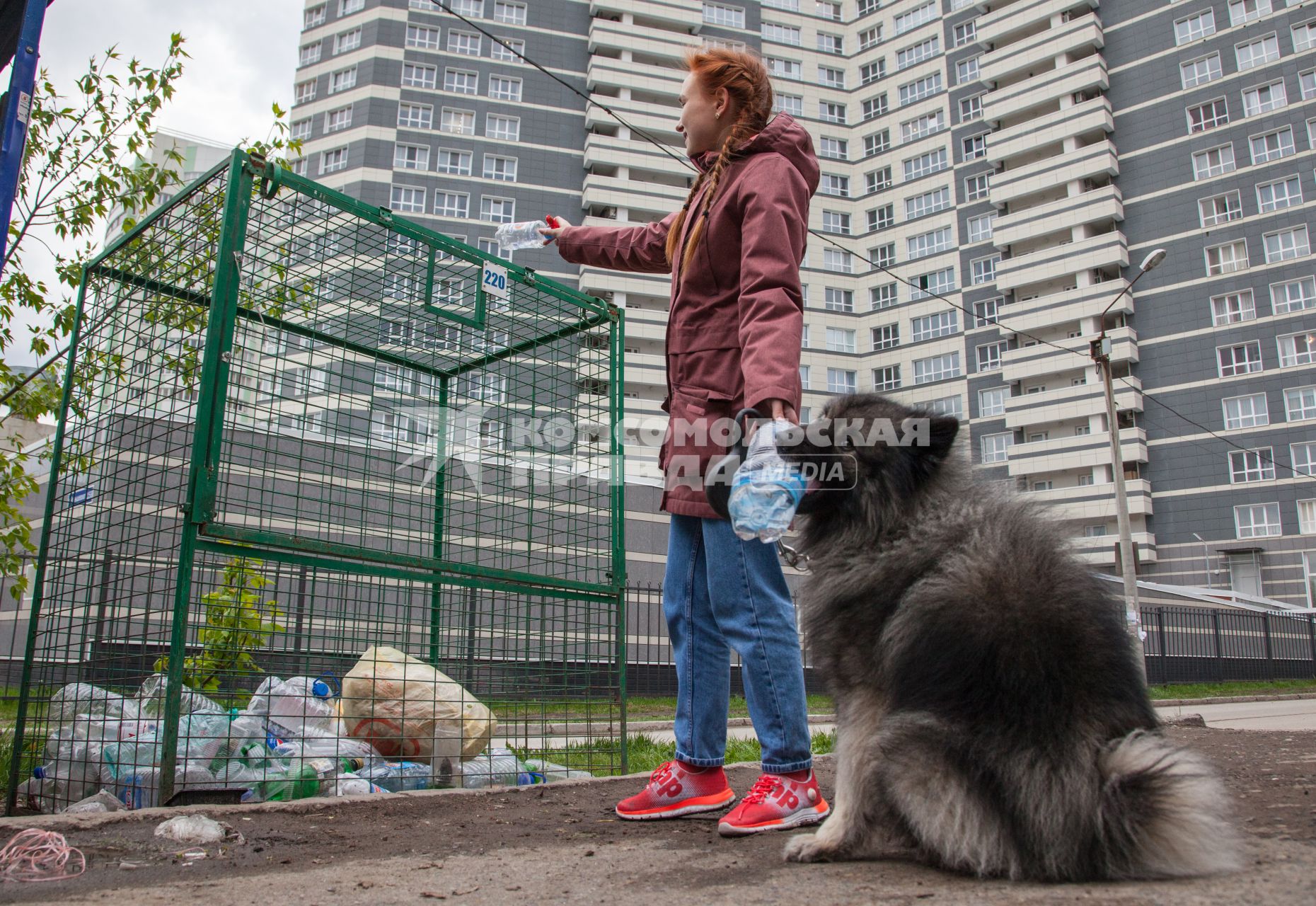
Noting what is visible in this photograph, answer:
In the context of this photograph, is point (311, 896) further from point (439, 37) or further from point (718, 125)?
point (439, 37)

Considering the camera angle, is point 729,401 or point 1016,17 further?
Result: point 1016,17

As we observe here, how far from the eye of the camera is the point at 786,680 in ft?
8.66

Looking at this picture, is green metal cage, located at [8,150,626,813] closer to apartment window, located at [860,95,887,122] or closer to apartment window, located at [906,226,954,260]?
apartment window, located at [906,226,954,260]

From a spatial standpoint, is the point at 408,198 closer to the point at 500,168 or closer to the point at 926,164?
the point at 500,168

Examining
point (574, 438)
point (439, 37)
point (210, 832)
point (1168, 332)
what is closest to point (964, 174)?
point (1168, 332)

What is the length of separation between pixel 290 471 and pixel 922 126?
170 feet

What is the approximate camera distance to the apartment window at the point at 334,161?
140 feet

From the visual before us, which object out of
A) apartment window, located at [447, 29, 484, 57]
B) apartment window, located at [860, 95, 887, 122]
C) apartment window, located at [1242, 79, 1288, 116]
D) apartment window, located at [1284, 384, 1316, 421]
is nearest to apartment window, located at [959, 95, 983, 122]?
apartment window, located at [860, 95, 887, 122]

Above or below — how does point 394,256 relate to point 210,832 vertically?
above

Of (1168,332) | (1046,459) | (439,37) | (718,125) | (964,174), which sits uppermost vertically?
(439,37)

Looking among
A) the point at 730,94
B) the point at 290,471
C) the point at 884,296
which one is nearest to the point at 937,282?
the point at 884,296

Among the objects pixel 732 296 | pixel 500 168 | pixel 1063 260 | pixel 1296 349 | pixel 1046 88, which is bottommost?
pixel 732 296

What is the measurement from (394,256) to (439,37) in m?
46.3

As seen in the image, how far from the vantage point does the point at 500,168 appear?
44500 millimetres
